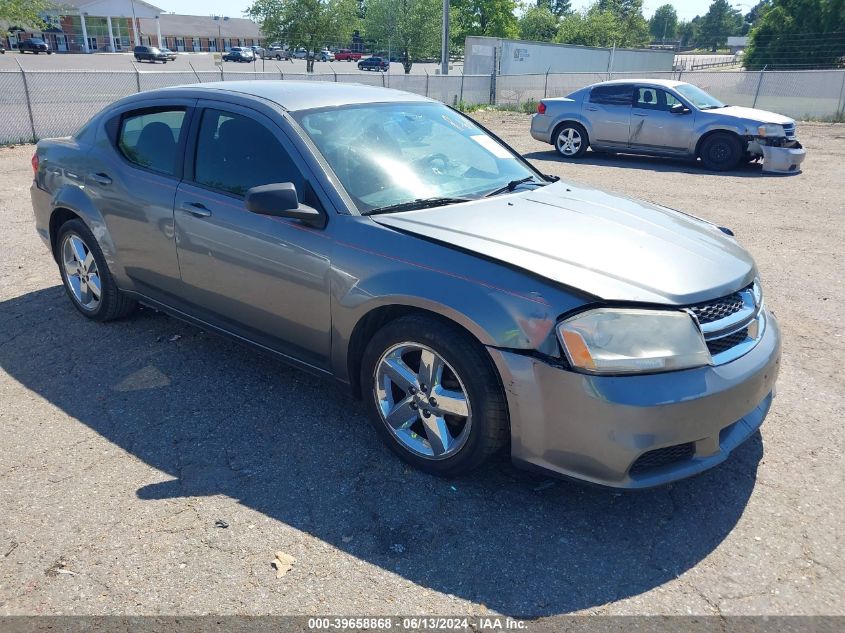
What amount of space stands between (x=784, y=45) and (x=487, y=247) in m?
49.9

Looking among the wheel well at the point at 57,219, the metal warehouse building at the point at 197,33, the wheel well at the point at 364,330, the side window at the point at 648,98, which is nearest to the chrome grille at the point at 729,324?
the wheel well at the point at 364,330

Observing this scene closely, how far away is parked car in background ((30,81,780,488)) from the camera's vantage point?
2723 mm

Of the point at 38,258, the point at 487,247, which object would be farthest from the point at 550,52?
the point at 487,247

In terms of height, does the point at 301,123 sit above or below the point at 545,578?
above

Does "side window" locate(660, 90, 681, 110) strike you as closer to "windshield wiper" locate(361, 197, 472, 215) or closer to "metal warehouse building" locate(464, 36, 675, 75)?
"windshield wiper" locate(361, 197, 472, 215)

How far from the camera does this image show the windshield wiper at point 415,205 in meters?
3.43

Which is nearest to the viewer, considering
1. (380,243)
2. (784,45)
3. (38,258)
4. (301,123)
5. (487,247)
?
(487,247)

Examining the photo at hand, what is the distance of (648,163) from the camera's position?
14.0 m

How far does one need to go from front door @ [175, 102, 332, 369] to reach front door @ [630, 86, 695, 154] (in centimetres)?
1104

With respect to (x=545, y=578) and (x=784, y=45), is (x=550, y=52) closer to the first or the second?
(x=784, y=45)

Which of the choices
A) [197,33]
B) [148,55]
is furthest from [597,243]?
[197,33]

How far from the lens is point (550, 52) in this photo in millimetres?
40219

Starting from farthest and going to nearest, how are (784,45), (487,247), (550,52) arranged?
(784,45)
(550,52)
(487,247)

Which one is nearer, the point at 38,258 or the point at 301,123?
the point at 301,123
